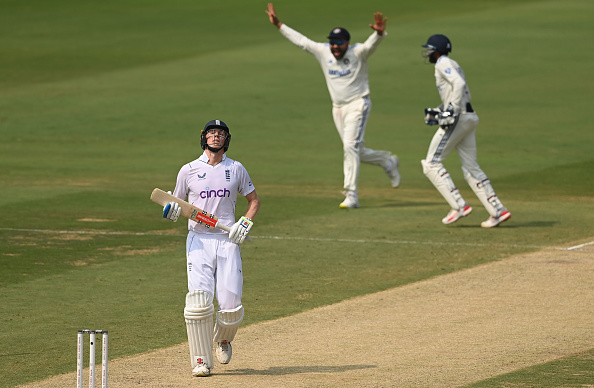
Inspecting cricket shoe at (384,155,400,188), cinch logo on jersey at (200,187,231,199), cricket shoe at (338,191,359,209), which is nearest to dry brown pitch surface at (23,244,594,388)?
cinch logo on jersey at (200,187,231,199)

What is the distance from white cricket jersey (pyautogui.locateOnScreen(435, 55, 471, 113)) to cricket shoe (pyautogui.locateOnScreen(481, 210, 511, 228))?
1.51 meters

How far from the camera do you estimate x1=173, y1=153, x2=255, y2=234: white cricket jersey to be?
9.19 meters

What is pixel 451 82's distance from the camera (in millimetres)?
15977

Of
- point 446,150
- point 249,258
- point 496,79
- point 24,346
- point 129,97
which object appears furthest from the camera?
A: point 496,79

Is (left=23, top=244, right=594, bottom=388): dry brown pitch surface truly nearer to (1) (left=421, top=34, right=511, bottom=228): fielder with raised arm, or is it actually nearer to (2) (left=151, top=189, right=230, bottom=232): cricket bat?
(2) (left=151, top=189, right=230, bottom=232): cricket bat

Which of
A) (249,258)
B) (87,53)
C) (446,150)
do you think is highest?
(87,53)

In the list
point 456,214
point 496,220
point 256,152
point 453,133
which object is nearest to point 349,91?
point 453,133

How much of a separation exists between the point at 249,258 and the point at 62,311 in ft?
11.2

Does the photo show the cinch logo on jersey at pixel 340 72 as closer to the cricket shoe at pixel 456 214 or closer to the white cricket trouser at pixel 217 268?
the cricket shoe at pixel 456 214

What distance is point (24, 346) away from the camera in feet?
31.6

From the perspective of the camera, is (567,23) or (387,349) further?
(567,23)

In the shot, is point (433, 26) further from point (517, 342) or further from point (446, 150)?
point (517, 342)

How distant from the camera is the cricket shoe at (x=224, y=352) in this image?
914cm

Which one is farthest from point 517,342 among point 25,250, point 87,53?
point 87,53
